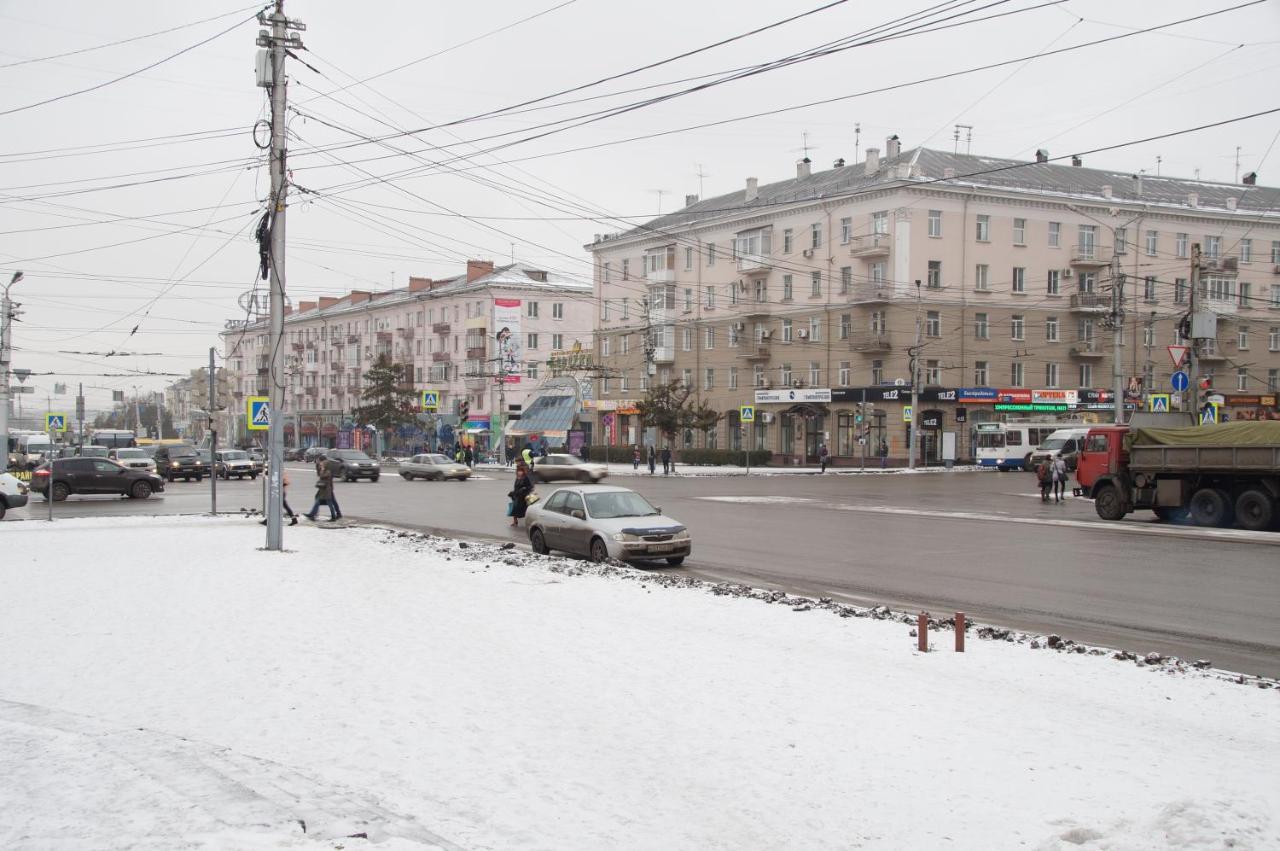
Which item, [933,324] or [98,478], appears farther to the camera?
[933,324]

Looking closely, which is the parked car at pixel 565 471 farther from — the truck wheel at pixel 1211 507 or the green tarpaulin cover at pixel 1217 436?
the truck wheel at pixel 1211 507

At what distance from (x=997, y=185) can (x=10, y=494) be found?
51.7 m

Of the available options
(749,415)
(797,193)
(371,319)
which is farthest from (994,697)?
(371,319)

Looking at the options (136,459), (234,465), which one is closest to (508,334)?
(234,465)

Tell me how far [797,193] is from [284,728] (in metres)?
62.0

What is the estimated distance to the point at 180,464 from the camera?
48.8 meters

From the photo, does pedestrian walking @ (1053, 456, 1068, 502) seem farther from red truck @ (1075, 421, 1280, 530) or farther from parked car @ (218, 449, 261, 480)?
parked car @ (218, 449, 261, 480)

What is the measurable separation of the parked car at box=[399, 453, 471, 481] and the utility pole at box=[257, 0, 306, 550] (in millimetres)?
29198

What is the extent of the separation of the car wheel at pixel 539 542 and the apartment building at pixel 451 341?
163ft

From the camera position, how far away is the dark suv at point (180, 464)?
48.8m

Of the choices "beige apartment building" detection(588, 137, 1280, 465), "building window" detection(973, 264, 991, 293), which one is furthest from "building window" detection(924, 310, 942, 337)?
"building window" detection(973, 264, 991, 293)

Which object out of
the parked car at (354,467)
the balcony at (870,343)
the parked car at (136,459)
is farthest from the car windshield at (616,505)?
the balcony at (870,343)

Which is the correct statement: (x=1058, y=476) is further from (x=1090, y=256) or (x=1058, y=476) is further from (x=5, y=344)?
(x=5, y=344)

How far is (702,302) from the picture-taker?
232 ft
